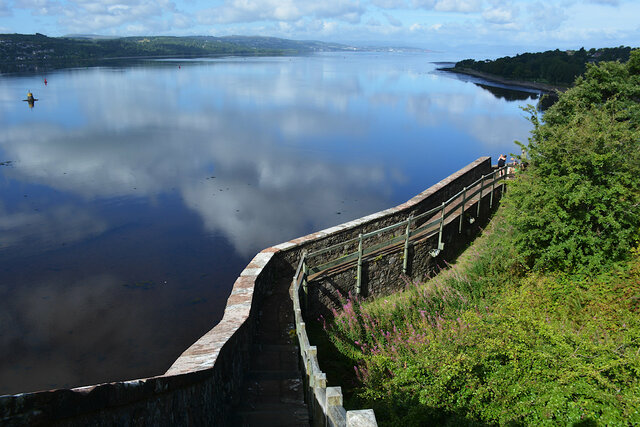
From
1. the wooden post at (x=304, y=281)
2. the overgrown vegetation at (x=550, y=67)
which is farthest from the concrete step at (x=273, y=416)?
the overgrown vegetation at (x=550, y=67)

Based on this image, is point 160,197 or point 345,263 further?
point 160,197

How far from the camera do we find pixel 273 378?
6676 mm

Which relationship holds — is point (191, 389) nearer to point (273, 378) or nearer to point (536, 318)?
point (273, 378)

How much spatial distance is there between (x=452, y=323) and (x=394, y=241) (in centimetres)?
432

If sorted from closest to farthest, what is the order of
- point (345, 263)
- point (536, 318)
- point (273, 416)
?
point (273, 416) → point (536, 318) → point (345, 263)

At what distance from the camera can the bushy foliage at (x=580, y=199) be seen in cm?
989

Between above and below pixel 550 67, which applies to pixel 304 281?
below

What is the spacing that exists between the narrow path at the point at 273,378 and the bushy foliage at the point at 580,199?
6237 millimetres

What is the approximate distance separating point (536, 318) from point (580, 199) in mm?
3211

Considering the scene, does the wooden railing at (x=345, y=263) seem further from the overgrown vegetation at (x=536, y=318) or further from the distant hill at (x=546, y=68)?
the distant hill at (x=546, y=68)

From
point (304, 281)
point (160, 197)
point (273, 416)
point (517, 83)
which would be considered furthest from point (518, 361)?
point (517, 83)

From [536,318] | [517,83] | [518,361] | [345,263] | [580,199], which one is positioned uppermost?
[517,83]

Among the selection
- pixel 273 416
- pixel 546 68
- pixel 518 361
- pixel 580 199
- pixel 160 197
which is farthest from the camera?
pixel 546 68

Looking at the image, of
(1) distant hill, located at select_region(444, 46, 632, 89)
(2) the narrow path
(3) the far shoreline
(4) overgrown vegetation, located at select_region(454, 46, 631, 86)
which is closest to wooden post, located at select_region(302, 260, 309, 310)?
(2) the narrow path
